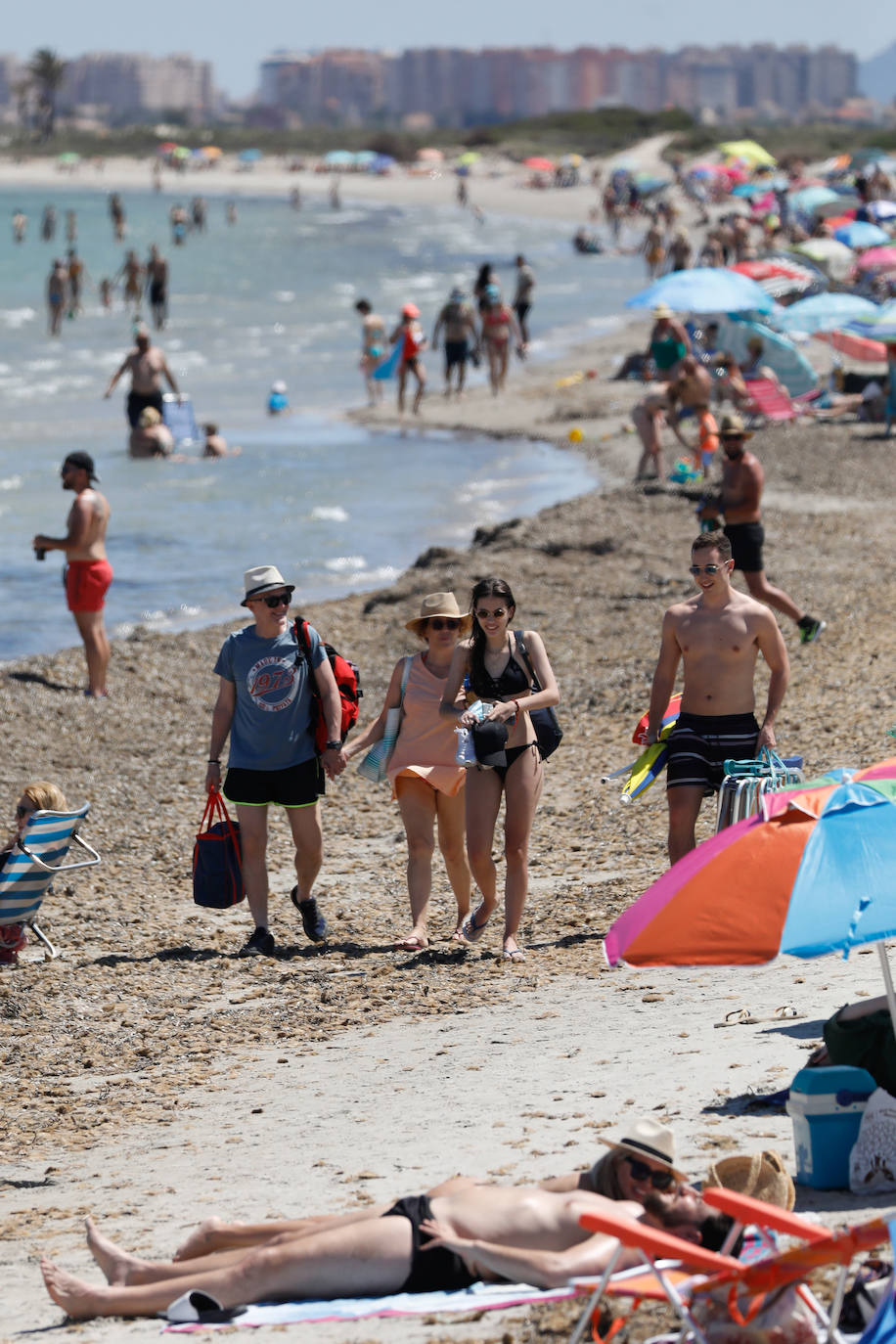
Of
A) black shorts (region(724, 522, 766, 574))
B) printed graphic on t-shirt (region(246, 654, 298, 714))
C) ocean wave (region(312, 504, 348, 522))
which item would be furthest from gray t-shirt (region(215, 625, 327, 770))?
ocean wave (region(312, 504, 348, 522))

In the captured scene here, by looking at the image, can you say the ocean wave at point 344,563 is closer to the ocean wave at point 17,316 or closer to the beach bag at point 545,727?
the beach bag at point 545,727

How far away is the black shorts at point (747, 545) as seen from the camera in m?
10.2

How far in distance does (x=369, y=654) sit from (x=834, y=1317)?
8208mm

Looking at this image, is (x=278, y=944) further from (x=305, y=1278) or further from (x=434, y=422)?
(x=434, y=422)

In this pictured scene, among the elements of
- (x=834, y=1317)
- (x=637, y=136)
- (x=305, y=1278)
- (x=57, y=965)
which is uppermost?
(x=637, y=136)

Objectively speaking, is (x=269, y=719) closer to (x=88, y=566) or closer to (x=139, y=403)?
(x=88, y=566)

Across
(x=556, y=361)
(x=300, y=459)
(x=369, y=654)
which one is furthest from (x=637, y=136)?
(x=369, y=654)

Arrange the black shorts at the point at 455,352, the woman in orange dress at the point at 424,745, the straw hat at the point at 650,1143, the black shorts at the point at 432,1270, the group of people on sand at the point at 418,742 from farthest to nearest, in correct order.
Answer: the black shorts at the point at 455,352, the woman in orange dress at the point at 424,745, the group of people on sand at the point at 418,742, the black shorts at the point at 432,1270, the straw hat at the point at 650,1143

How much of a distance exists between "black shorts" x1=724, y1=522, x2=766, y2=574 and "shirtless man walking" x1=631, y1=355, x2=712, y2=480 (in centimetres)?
584

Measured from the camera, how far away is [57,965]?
269 inches

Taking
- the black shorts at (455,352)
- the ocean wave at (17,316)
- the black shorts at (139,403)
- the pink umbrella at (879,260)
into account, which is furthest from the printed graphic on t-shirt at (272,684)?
the ocean wave at (17,316)

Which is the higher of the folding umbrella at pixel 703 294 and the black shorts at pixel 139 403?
the folding umbrella at pixel 703 294

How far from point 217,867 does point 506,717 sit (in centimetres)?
132

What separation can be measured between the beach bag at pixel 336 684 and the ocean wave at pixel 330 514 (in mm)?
9937
